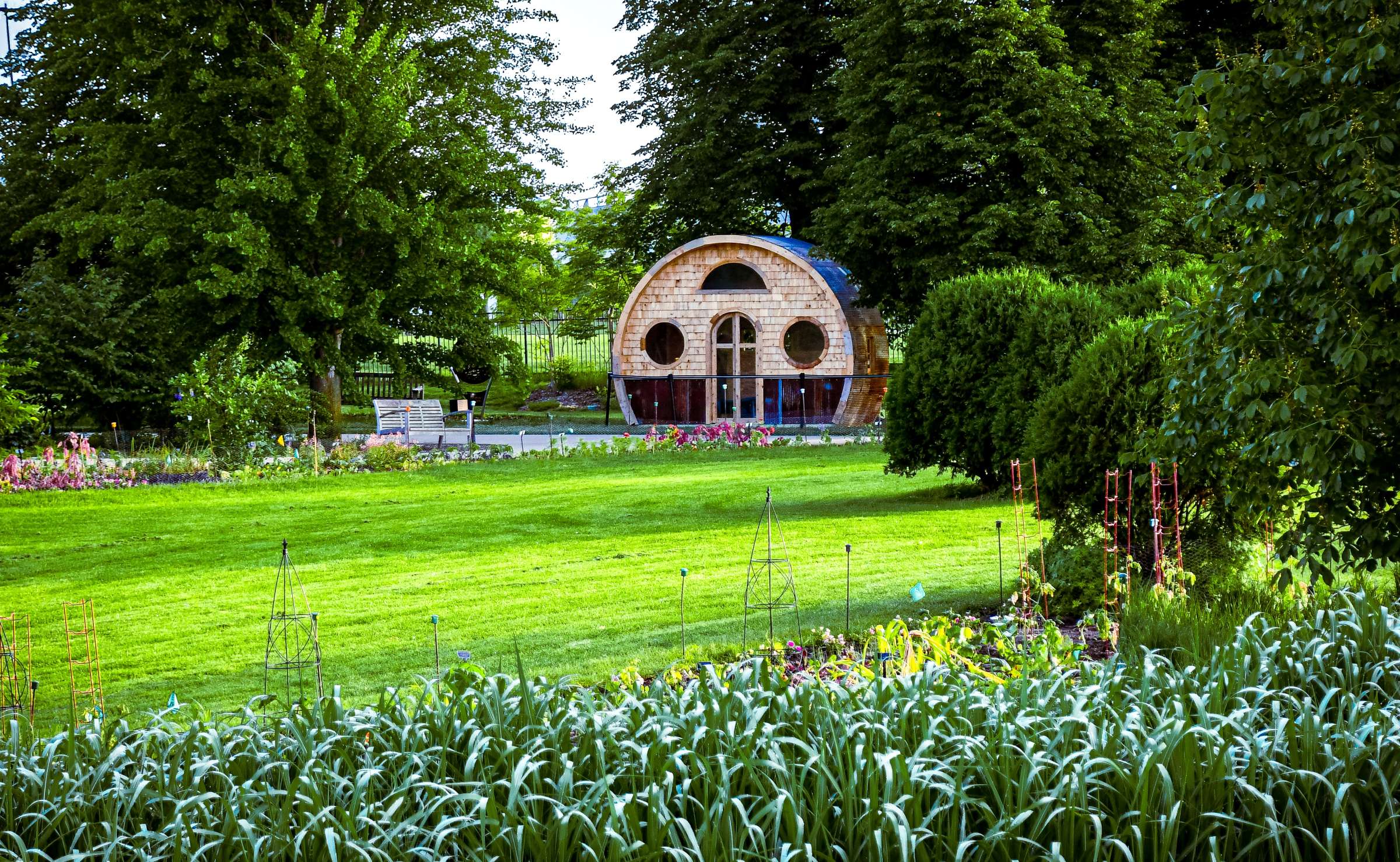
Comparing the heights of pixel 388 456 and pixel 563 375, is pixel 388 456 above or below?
below

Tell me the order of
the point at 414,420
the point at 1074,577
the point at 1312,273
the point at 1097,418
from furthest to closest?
the point at 414,420 < the point at 1097,418 < the point at 1074,577 < the point at 1312,273

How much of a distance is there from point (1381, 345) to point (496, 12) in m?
26.3

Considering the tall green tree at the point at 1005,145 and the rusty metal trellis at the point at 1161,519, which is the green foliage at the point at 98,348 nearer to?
the tall green tree at the point at 1005,145

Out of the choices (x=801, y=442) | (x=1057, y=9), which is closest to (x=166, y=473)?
(x=801, y=442)

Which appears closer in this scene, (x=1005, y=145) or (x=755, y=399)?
(x=1005, y=145)

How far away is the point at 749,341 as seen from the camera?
2795 cm

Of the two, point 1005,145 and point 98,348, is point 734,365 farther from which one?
point 98,348

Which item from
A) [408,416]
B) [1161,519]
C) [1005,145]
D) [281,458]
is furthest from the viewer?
[1005,145]

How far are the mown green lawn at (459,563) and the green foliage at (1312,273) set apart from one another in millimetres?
2613

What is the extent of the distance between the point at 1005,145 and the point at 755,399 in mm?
8223

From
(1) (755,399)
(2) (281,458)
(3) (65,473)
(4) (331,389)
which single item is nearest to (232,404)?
(2) (281,458)

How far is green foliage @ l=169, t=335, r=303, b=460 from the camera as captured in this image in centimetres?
1698

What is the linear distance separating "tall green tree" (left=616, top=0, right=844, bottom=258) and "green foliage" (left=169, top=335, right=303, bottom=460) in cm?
1378

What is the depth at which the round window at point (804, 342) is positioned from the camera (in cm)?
2772
